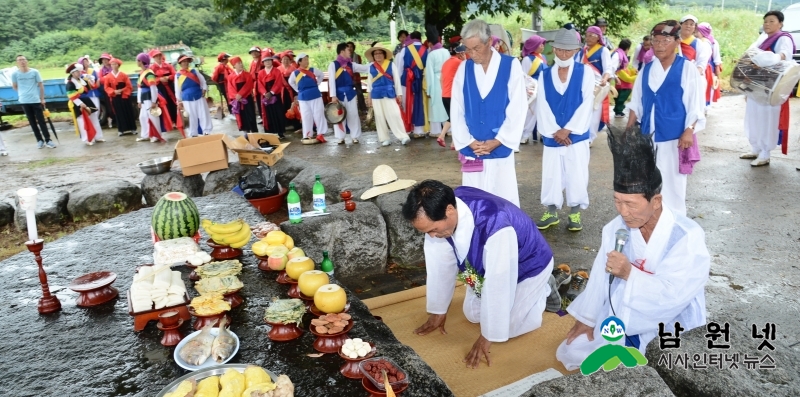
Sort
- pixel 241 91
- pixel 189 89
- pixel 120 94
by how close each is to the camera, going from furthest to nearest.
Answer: pixel 120 94 < pixel 241 91 < pixel 189 89

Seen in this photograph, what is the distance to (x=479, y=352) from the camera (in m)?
3.47

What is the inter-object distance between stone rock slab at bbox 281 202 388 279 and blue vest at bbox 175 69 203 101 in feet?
27.4

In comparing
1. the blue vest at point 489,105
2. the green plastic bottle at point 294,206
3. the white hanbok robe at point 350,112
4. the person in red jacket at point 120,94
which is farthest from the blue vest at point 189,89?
the blue vest at point 489,105

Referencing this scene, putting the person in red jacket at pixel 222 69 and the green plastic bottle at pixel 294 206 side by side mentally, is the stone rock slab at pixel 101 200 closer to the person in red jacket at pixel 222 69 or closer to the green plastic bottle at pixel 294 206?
the green plastic bottle at pixel 294 206

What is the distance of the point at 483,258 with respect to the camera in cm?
339

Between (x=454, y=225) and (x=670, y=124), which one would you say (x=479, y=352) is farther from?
(x=670, y=124)

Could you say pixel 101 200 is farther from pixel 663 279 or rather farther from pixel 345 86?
pixel 663 279

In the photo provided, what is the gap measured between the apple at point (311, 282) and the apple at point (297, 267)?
15 cm

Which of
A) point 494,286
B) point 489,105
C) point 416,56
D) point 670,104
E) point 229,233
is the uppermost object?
point 416,56

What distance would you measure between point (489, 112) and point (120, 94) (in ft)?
38.4

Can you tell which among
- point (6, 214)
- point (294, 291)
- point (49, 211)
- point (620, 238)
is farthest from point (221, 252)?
point (6, 214)

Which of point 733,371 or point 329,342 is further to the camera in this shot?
point 329,342

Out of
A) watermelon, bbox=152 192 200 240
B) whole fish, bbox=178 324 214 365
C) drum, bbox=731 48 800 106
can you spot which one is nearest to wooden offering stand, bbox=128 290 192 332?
whole fish, bbox=178 324 214 365

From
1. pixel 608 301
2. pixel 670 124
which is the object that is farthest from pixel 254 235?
pixel 670 124
